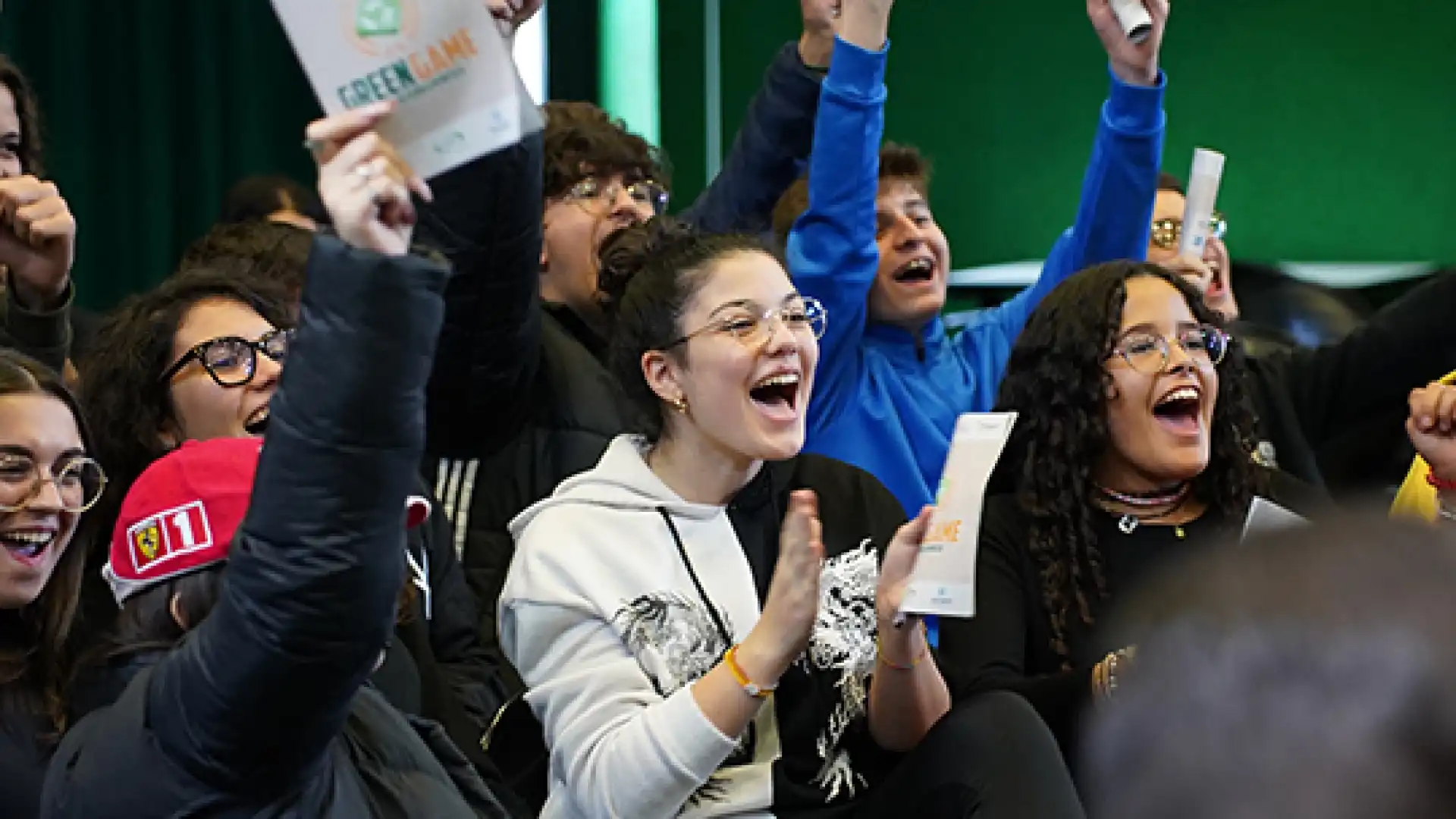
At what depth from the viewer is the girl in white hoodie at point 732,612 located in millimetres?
1939

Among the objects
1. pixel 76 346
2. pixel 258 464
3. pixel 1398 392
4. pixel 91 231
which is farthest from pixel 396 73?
pixel 91 231

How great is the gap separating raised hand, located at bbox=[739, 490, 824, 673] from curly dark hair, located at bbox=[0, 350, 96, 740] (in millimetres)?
698

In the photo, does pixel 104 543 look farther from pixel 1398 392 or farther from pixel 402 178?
pixel 1398 392

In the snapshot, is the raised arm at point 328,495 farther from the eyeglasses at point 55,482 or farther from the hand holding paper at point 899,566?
the hand holding paper at point 899,566

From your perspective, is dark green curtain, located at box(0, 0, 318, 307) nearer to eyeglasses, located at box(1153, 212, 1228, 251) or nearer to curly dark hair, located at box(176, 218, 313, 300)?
curly dark hair, located at box(176, 218, 313, 300)

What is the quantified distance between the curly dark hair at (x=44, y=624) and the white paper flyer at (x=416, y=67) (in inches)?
27.2

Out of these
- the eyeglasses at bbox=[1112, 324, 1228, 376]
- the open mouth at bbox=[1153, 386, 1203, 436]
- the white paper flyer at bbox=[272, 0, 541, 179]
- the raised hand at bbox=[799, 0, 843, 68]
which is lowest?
the open mouth at bbox=[1153, 386, 1203, 436]

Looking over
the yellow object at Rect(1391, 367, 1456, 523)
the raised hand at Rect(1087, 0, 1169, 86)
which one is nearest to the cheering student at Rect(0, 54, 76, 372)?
the raised hand at Rect(1087, 0, 1169, 86)

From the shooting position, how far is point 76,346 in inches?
120

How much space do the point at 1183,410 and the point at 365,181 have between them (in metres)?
1.58

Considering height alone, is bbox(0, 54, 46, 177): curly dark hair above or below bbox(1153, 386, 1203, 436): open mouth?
above

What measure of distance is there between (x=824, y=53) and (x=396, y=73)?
161cm

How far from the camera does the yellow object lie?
8.46ft

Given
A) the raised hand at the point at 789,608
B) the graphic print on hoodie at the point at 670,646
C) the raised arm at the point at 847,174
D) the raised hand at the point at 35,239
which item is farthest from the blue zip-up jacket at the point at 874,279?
the raised hand at the point at 35,239
